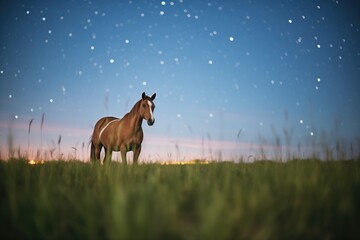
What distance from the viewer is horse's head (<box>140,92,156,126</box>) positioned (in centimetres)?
820

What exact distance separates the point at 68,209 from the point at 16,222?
0.33 meters

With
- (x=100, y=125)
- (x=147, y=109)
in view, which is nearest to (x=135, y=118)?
(x=147, y=109)

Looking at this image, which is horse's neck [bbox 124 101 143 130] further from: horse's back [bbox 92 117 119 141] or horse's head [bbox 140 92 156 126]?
horse's back [bbox 92 117 119 141]

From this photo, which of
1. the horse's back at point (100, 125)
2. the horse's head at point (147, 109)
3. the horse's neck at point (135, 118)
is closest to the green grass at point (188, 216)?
the horse's head at point (147, 109)

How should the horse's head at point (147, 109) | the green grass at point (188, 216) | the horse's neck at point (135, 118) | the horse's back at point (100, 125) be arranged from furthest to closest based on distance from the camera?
the horse's back at point (100, 125) < the horse's neck at point (135, 118) < the horse's head at point (147, 109) < the green grass at point (188, 216)

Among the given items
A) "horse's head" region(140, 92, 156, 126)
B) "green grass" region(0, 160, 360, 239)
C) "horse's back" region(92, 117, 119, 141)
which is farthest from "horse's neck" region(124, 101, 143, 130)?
"green grass" region(0, 160, 360, 239)

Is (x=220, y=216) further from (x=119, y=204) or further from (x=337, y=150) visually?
(x=337, y=150)

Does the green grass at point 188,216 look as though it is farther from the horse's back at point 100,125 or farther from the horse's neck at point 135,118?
the horse's back at point 100,125

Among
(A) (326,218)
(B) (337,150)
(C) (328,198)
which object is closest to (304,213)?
(A) (326,218)

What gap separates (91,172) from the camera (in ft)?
13.8

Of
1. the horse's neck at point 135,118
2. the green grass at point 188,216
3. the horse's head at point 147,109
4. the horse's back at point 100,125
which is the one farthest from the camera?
the horse's back at point 100,125

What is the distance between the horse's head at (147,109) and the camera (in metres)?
8.20

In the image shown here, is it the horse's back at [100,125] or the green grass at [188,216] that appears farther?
the horse's back at [100,125]

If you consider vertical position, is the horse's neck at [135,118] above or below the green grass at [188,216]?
above
